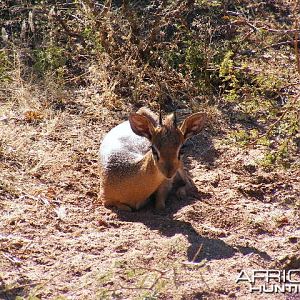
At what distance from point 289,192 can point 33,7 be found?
175 inches

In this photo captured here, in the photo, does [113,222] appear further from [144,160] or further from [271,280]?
[271,280]

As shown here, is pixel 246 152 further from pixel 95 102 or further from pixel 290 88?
pixel 95 102

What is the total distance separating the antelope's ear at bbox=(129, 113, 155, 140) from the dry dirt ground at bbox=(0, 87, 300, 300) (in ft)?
2.37

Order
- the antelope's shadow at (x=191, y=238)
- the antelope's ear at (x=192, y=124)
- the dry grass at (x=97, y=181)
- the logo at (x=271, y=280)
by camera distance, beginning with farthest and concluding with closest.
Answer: the antelope's ear at (x=192, y=124) → the antelope's shadow at (x=191, y=238) → the dry grass at (x=97, y=181) → the logo at (x=271, y=280)

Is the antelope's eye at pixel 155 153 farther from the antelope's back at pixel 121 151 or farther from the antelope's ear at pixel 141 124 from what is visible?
the antelope's back at pixel 121 151

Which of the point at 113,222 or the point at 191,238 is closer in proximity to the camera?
the point at 191,238

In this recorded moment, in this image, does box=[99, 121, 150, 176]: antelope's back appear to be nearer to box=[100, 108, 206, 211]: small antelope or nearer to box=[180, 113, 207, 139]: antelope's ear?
box=[100, 108, 206, 211]: small antelope

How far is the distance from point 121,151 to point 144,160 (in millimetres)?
326

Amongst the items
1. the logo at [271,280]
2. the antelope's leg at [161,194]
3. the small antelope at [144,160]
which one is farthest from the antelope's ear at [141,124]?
the logo at [271,280]

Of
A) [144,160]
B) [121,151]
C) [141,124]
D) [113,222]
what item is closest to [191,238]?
[113,222]

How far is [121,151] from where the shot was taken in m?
7.27

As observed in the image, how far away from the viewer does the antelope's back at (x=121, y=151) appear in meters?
7.13

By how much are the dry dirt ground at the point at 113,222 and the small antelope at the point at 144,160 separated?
0.17m

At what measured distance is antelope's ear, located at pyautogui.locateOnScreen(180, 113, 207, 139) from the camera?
6.80 meters
